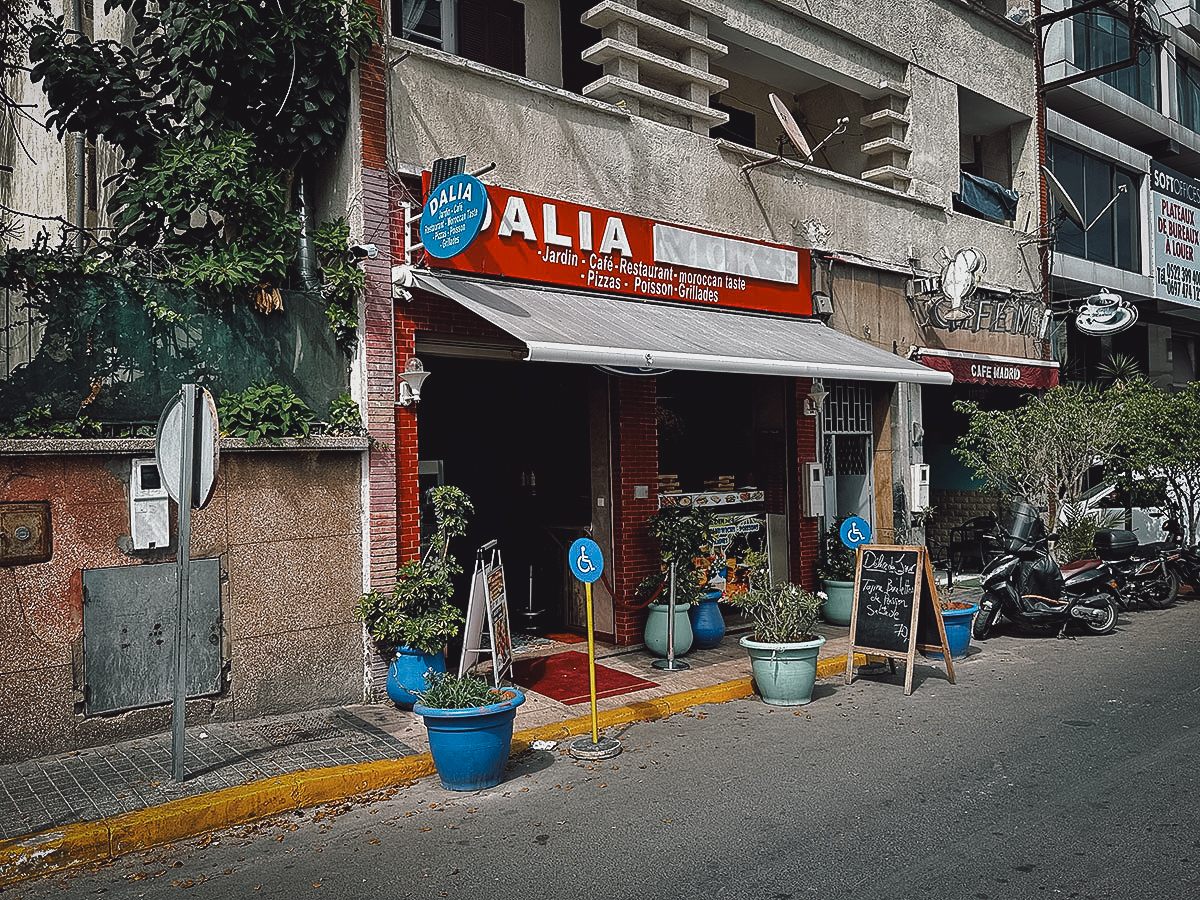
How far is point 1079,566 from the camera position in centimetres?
1223

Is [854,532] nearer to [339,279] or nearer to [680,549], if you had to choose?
[680,549]

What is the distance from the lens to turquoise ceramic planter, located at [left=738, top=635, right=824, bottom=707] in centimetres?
869

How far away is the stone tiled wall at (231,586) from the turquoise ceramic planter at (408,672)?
1.26ft

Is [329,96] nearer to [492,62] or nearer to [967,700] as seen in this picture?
[492,62]

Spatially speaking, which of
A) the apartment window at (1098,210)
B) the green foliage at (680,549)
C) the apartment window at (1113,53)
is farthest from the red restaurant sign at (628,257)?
the apartment window at (1113,53)

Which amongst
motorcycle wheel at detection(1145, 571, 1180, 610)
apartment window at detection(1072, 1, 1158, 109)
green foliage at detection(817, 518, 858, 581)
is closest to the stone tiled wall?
green foliage at detection(817, 518, 858, 581)

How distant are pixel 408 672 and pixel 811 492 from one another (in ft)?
20.7

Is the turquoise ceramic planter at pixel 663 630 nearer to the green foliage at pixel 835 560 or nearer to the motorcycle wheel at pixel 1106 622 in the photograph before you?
the green foliage at pixel 835 560

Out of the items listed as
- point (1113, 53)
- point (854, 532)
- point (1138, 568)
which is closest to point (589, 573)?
point (854, 532)

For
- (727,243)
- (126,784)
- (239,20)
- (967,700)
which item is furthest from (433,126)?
(967,700)

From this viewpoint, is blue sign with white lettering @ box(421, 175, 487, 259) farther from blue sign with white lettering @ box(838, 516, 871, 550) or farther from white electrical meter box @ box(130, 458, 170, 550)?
blue sign with white lettering @ box(838, 516, 871, 550)

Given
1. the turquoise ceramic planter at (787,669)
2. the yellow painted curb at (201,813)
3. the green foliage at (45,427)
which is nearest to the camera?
the yellow painted curb at (201,813)

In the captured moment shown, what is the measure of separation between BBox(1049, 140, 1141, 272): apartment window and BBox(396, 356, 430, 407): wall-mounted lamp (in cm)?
1413

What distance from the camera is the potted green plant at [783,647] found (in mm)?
8711
